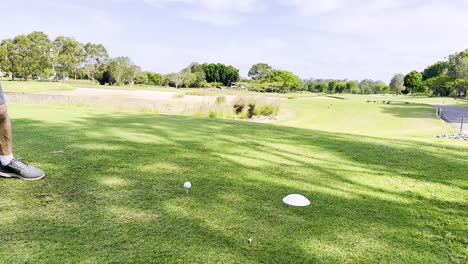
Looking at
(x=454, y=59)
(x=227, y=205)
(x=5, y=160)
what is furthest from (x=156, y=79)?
(x=227, y=205)

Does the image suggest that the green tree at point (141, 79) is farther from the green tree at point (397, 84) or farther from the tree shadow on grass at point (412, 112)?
the green tree at point (397, 84)

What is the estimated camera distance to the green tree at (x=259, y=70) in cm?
10774

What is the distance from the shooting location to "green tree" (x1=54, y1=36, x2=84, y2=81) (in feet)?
238

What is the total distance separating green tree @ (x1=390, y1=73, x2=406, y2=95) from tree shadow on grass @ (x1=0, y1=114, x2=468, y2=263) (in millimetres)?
104259

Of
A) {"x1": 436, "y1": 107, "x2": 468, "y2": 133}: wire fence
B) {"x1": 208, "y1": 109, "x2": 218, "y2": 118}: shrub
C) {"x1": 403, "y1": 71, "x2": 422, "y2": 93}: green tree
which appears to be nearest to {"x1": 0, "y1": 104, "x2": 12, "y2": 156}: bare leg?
{"x1": 208, "y1": 109, "x2": 218, "y2": 118}: shrub

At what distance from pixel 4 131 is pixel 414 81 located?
95.0 metres

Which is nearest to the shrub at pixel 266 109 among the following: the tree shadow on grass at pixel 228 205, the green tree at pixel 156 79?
the tree shadow on grass at pixel 228 205

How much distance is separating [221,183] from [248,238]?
1159 millimetres

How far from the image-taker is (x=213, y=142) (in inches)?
212

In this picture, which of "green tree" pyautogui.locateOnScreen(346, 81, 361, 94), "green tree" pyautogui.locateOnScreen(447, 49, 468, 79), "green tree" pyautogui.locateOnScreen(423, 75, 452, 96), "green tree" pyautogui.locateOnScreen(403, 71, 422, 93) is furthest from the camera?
"green tree" pyautogui.locateOnScreen(346, 81, 361, 94)

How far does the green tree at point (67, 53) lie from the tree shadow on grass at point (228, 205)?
3007 inches

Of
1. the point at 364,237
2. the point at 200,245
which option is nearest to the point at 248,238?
the point at 200,245

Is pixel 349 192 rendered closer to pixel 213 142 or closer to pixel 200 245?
pixel 200 245

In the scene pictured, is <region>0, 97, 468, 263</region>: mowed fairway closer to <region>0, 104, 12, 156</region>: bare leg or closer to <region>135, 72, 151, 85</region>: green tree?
<region>0, 104, 12, 156</region>: bare leg
